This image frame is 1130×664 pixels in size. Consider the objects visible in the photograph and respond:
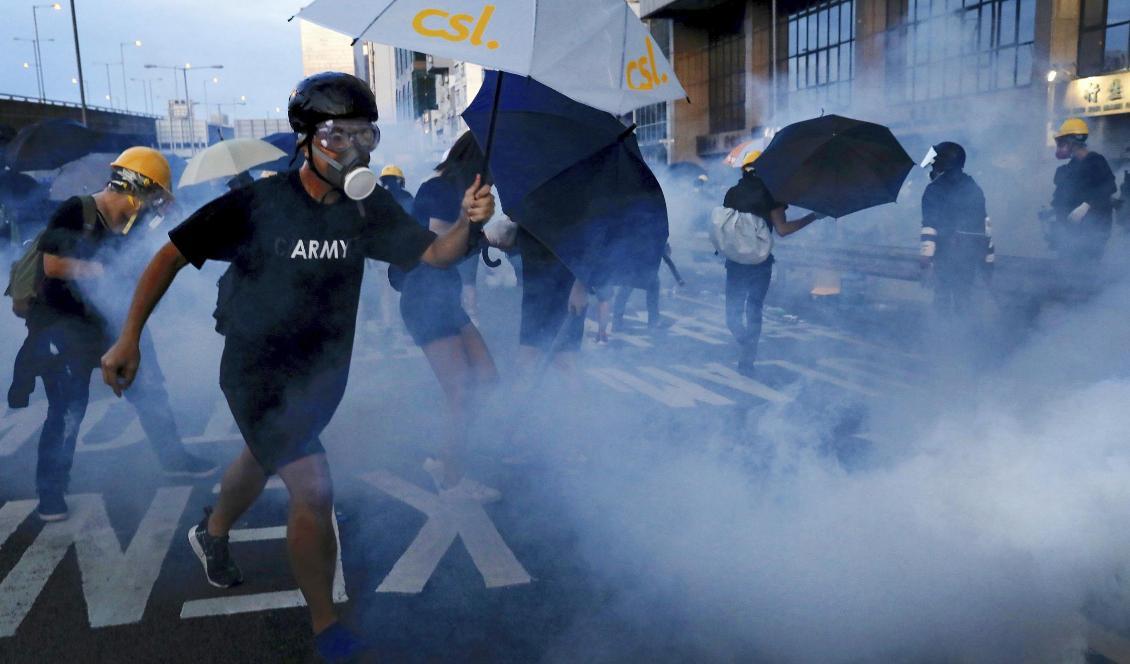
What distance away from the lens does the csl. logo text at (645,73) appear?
2953 millimetres

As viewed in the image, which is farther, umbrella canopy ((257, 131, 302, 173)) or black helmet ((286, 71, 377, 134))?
umbrella canopy ((257, 131, 302, 173))

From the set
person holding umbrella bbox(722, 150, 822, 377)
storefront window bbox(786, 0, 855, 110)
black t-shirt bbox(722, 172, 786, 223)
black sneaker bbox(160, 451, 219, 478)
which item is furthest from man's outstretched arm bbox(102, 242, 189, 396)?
storefront window bbox(786, 0, 855, 110)

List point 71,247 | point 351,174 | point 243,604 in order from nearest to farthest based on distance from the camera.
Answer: point 351,174
point 243,604
point 71,247

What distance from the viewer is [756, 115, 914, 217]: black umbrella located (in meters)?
5.79

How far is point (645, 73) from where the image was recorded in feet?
10.00

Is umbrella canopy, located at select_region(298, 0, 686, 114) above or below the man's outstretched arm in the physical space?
above

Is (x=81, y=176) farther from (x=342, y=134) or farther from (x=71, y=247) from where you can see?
(x=342, y=134)

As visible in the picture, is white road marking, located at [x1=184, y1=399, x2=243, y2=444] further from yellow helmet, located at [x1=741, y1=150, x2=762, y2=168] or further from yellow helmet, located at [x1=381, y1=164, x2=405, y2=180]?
yellow helmet, located at [x1=381, y1=164, x2=405, y2=180]

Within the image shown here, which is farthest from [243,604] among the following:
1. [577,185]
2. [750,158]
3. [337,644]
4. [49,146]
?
[49,146]

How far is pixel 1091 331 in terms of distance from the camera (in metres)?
6.63

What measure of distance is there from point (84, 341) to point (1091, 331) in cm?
610

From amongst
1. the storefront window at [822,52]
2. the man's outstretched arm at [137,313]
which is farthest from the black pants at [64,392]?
the storefront window at [822,52]

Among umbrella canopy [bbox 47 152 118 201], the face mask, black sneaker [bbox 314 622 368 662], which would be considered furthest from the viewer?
umbrella canopy [bbox 47 152 118 201]

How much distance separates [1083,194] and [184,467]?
793 centimetres
